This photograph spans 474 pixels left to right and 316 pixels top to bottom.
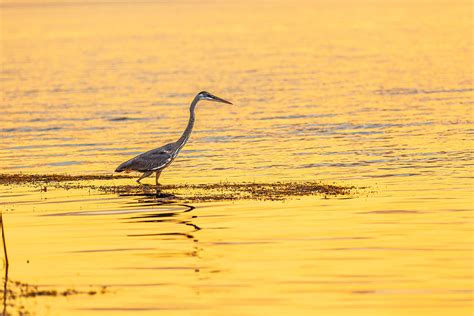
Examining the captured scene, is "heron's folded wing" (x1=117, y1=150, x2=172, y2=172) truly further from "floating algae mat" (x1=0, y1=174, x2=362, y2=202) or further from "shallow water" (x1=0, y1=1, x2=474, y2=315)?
"shallow water" (x1=0, y1=1, x2=474, y2=315)

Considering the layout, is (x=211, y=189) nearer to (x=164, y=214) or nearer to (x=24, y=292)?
(x=164, y=214)

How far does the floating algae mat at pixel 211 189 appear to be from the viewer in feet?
84.5

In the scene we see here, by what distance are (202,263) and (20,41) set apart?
105 metres

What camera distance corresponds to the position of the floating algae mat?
2577cm

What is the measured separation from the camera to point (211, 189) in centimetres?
2712

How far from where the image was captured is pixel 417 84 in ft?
203

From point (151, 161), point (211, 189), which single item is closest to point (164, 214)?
point (211, 189)

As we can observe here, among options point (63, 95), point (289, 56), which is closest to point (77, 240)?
point (63, 95)

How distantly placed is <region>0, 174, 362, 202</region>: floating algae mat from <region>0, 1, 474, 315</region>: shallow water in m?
0.66

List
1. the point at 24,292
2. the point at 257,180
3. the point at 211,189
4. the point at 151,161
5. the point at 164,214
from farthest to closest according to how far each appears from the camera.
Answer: the point at 257,180
the point at 151,161
the point at 211,189
the point at 164,214
the point at 24,292

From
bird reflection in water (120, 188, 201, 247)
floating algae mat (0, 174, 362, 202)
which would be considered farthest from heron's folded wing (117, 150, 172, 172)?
bird reflection in water (120, 188, 201, 247)

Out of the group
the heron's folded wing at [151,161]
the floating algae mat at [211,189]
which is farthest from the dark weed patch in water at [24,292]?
the heron's folded wing at [151,161]

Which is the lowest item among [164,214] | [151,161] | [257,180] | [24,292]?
[24,292]

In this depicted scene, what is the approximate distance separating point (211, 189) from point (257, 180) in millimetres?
2366
